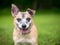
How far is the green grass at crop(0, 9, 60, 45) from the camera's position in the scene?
4.75 meters

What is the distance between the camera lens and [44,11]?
683 cm

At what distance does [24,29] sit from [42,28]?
1.89 metres

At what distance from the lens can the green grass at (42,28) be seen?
475 cm

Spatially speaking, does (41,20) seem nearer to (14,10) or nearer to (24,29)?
(14,10)

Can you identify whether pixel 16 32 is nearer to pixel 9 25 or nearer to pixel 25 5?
pixel 9 25

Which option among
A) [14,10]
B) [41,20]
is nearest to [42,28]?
[41,20]

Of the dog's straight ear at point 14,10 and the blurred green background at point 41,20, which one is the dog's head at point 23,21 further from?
the blurred green background at point 41,20

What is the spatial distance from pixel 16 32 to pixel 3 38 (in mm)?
1217

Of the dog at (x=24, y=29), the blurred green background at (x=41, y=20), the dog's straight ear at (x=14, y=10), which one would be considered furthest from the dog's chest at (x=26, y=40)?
the blurred green background at (x=41, y=20)

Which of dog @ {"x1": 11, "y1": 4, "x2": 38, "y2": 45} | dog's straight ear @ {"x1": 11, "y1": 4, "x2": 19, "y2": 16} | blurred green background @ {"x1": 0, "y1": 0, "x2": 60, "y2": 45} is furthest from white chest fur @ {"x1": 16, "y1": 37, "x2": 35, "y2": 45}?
blurred green background @ {"x1": 0, "y1": 0, "x2": 60, "y2": 45}

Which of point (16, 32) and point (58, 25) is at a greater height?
point (16, 32)

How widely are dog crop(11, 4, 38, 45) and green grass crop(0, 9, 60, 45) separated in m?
0.91

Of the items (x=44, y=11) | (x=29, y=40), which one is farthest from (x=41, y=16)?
(x=29, y=40)

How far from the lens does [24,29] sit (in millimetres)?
3602
